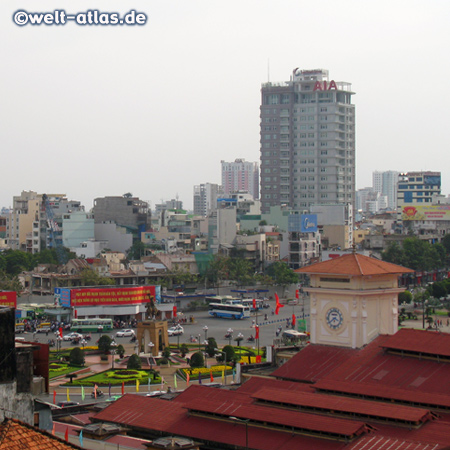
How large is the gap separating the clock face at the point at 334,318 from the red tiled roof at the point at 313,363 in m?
0.96

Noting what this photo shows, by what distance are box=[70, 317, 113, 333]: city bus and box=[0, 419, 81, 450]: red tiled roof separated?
239 ft

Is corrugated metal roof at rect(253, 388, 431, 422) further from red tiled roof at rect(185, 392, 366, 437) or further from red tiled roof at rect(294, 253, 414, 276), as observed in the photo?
red tiled roof at rect(294, 253, 414, 276)

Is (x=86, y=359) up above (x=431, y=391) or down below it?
below

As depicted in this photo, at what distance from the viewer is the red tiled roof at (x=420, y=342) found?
1399 inches

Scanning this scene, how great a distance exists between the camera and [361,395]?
3344 centimetres

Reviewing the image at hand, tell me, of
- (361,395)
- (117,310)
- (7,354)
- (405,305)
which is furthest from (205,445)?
(405,305)

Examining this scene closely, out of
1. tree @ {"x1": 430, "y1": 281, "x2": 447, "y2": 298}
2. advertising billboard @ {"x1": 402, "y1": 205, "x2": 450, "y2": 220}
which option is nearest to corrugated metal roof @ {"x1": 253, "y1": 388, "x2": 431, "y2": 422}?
tree @ {"x1": 430, "y1": 281, "x2": 447, "y2": 298}

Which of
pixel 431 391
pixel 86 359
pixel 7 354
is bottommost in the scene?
pixel 86 359

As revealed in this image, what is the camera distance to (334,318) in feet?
136

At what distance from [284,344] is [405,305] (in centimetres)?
6318

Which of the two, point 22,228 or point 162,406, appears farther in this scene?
point 22,228

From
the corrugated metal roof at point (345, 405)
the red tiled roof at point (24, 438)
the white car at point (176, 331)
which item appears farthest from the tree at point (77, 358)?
the red tiled roof at point (24, 438)

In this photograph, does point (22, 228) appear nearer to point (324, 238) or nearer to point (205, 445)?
point (324, 238)

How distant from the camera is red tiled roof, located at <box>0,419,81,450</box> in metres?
14.0
